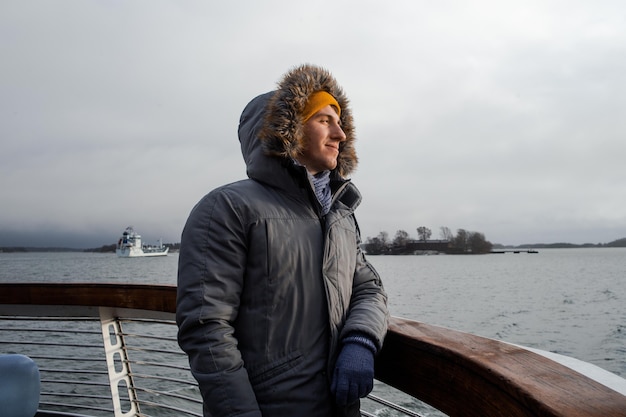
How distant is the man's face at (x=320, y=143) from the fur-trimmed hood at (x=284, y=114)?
0.09ft

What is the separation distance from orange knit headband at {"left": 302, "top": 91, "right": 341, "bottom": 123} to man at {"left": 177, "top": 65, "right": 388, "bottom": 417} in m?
0.07

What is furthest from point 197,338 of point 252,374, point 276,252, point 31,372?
point 31,372

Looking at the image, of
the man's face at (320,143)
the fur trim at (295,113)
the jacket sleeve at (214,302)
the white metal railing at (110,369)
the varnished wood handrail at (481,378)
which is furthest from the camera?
the white metal railing at (110,369)

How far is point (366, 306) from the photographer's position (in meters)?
1.14

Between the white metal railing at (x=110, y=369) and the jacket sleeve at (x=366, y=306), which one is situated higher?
the jacket sleeve at (x=366, y=306)

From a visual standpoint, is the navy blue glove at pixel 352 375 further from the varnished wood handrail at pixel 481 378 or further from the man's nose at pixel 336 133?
the man's nose at pixel 336 133

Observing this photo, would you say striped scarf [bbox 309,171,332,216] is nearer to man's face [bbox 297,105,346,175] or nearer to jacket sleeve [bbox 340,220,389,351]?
man's face [bbox 297,105,346,175]

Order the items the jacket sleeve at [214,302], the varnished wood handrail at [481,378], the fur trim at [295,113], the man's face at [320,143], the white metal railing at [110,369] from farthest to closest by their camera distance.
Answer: the white metal railing at [110,369] → the man's face at [320,143] → the fur trim at [295,113] → the jacket sleeve at [214,302] → the varnished wood handrail at [481,378]

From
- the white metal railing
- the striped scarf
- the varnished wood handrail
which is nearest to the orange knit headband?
the striped scarf

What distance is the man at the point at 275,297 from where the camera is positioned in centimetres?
99

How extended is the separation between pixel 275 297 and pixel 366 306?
9.2 inches

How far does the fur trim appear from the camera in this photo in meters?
1.20

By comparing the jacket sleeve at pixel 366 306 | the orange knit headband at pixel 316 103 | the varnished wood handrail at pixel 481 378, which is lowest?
the varnished wood handrail at pixel 481 378

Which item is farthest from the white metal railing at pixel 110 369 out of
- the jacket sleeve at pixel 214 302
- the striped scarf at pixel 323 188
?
the striped scarf at pixel 323 188
